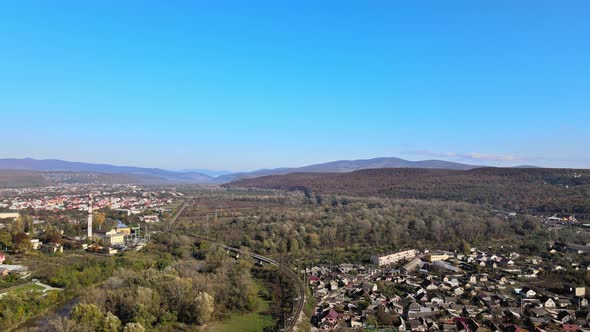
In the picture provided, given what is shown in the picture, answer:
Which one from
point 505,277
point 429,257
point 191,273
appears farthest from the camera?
point 429,257

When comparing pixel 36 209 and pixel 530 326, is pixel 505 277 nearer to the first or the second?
pixel 530 326

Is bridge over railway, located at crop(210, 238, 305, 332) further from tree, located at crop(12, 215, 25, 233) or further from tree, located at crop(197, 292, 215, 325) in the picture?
tree, located at crop(12, 215, 25, 233)

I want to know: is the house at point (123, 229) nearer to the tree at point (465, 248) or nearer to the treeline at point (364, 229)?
the treeline at point (364, 229)

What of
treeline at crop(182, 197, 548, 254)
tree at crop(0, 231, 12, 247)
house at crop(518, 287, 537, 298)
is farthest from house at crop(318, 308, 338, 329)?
tree at crop(0, 231, 12, 247)

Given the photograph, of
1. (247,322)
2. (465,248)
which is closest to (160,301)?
(247,322)

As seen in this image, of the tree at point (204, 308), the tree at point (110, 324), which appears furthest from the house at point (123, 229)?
the tree at point (110, 324)

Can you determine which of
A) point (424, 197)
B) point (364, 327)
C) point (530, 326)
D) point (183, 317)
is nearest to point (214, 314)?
point (183, 317)
